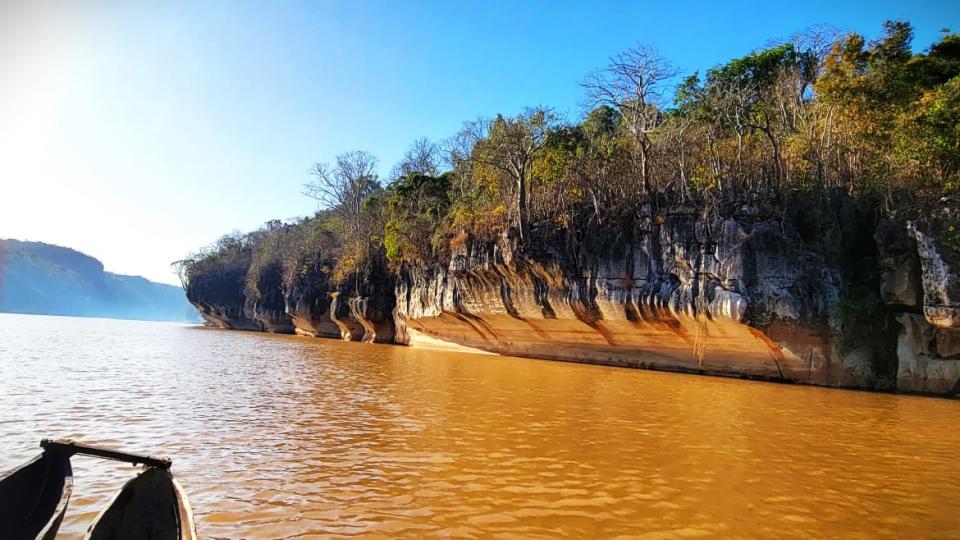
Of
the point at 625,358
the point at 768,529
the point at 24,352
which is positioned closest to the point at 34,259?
the point at 24,352

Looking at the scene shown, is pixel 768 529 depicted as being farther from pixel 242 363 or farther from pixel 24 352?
pixel 24 352

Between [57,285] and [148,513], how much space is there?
559 ft

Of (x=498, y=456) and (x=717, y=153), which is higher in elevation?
(x=717, y=153)

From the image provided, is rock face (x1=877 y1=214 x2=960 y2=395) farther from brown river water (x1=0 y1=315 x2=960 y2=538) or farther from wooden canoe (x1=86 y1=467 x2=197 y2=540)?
wooden canoe (x1=86 y1=467 x2=197 y2=540)

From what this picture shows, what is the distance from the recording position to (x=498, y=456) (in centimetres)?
617

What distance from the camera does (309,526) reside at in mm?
4012

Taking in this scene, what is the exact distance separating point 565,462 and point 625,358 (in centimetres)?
1502

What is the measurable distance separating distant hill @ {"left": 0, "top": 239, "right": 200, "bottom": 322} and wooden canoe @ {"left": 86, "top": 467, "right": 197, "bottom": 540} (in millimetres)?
153688

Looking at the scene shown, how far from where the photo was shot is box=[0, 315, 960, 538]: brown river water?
14.2ft

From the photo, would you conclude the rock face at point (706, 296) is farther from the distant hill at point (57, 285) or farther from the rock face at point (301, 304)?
the distant hill at point (57, 285)

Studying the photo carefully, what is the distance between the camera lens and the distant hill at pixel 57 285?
119125 mm

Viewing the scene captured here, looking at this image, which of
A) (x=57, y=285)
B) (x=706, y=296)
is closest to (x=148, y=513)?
(x=706, y=296)

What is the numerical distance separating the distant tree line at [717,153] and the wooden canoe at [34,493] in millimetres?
18035

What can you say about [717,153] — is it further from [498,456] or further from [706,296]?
[498,456]
